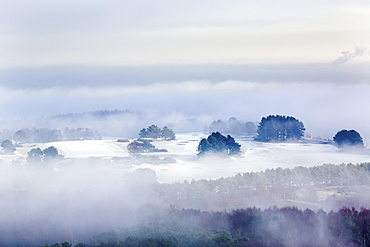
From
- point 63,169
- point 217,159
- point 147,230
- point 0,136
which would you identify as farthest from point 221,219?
point 0,136

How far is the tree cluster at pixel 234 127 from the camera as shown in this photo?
87.2m

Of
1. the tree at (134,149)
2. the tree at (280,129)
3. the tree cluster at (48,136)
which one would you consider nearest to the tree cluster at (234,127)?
the tree at (280,129)

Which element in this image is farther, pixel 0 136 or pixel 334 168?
pixel 0 136

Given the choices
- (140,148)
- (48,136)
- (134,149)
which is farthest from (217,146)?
(48,136)

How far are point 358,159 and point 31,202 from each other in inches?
1357

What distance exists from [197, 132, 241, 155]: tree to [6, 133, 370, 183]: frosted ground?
1199 mm

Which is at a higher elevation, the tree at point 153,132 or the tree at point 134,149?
the tree at point 153,132

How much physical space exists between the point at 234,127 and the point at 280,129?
18408mm

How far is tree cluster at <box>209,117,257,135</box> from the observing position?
87.2 meters

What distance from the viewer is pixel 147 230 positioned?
24.3 metres

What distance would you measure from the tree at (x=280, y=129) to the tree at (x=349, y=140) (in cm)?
975

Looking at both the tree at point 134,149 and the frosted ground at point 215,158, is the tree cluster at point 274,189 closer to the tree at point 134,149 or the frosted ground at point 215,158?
the frosted ground at point 215,158

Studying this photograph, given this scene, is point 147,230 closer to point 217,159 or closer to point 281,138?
point 217,159

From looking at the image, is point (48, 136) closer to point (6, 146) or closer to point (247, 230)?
point (6, 146)
